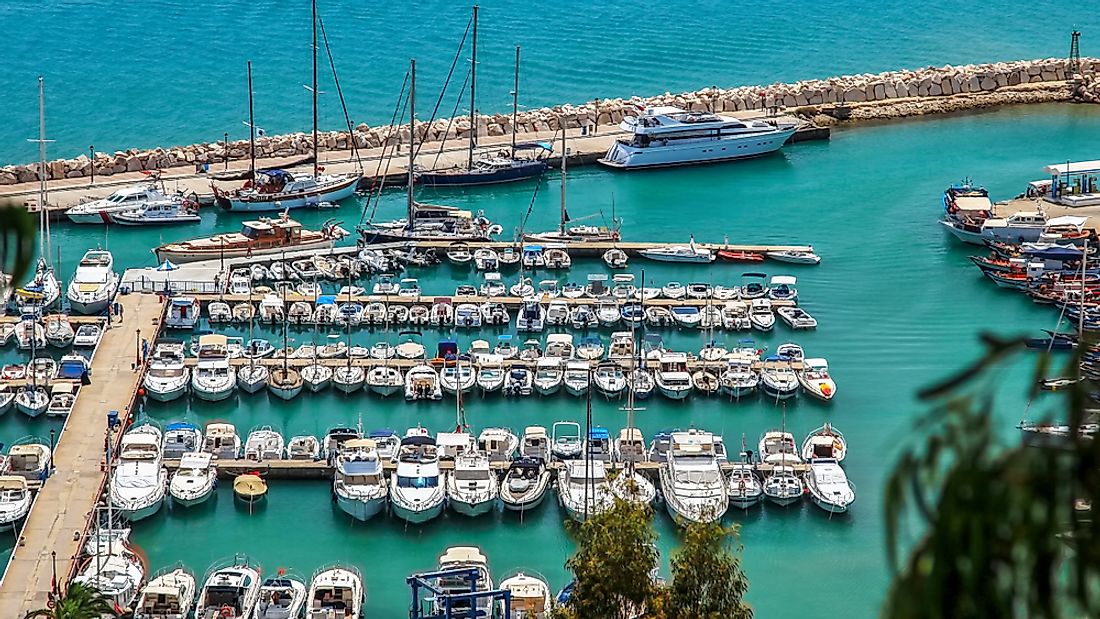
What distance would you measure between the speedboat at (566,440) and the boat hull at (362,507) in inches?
177

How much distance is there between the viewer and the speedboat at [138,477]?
35.8m

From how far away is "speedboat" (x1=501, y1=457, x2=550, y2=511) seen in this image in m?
36.4

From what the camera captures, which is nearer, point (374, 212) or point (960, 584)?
point (960, 584)

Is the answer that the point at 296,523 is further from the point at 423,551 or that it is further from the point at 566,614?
the point at 566,614

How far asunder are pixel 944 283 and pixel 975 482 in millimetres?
46338

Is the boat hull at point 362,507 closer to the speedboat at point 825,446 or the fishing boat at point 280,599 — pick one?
the fishing boat at point 280,599

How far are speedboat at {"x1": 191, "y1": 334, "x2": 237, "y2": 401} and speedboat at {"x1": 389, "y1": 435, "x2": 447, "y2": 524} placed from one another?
655 cm

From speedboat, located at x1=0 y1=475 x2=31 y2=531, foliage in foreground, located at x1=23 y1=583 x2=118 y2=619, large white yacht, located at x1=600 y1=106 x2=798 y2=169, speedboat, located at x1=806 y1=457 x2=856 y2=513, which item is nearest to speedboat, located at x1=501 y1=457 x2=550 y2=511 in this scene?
speedboat, located at x1=806 y1=457 x2=856 y2=513

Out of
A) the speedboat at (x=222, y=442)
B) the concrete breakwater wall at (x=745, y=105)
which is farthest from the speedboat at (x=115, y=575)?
the concrete breakwater wall at (x=745, y=105)

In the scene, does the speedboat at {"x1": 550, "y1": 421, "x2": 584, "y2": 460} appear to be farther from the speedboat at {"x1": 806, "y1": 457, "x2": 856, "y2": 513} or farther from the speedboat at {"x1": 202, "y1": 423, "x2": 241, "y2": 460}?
the speedboat at {"x1": 202, "y1": 423, "x2": 241, "y2": 460}

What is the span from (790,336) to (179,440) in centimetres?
1744

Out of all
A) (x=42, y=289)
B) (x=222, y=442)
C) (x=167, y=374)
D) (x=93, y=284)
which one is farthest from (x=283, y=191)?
(x=222, y=442)

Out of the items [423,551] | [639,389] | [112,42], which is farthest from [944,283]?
[112,42]

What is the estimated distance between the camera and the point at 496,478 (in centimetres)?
3719
